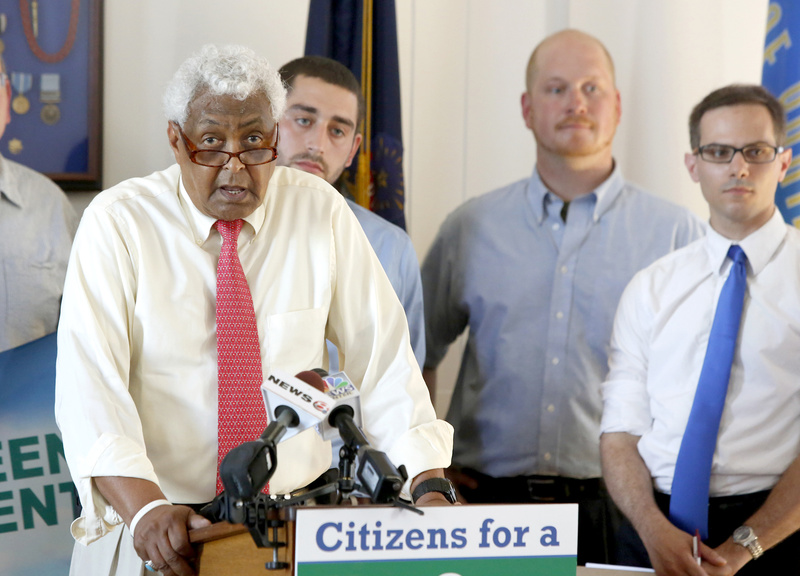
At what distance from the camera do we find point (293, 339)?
1.76 metres

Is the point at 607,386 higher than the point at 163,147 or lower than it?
lower

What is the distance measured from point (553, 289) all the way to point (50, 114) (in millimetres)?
1930

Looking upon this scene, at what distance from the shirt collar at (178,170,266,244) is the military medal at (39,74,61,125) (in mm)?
1417

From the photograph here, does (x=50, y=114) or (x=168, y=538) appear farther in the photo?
(x=50, y=114)

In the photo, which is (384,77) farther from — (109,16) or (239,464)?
(239,464)

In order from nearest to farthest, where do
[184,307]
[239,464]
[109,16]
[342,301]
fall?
[239,464]
[184,307]
[342,301]
[109,16]

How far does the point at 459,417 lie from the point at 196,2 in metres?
1.90

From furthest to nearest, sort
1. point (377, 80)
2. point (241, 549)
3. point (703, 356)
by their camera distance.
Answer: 1. point (377, 80)
2. point (703, 356)
3. point (241, 549)

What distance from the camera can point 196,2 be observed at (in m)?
3.22

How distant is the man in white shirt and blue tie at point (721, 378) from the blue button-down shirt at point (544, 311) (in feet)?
1.34

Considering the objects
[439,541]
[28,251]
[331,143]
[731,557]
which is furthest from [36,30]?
[731,557]

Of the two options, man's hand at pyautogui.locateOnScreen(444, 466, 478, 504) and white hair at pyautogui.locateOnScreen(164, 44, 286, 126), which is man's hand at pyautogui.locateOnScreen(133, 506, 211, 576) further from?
man's hand at pyautogui.locateOnScreen(444, 466, 478, 504)

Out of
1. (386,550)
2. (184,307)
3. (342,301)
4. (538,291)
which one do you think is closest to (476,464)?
(538,291)

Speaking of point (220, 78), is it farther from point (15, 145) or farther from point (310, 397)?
point (15, 145)
